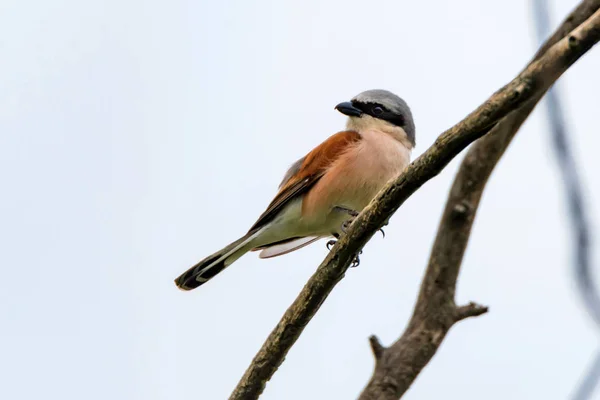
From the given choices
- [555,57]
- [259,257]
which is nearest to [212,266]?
[259,257]

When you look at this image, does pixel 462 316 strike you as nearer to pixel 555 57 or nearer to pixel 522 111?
pixel 522 111

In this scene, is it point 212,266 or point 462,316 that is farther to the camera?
point 212,266

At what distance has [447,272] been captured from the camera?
5.37 meters

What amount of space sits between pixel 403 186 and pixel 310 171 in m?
2.59

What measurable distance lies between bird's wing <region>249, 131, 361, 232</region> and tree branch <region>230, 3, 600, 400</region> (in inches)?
75.6

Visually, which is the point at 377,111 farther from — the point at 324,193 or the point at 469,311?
the point at 469,311

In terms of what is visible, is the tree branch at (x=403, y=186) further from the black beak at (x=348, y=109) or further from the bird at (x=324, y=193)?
the black beak at (x=348, y=109)

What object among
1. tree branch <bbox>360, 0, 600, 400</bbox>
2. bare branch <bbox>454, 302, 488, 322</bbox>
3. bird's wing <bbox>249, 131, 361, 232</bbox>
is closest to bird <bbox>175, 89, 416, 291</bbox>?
bird's wing <bbox>249, 131, 361, 232</bbox>

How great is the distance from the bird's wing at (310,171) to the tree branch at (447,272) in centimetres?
98

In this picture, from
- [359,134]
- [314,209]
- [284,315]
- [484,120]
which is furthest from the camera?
[359,134]

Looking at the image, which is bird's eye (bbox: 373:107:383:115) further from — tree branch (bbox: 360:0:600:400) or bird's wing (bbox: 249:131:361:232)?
tree branch (bbox: 360:0:600:400)

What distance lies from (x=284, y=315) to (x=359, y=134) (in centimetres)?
248

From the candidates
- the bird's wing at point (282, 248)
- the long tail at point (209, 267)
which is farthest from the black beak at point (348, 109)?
the long tail at point (209, 267)

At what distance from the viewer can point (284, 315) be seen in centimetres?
420
